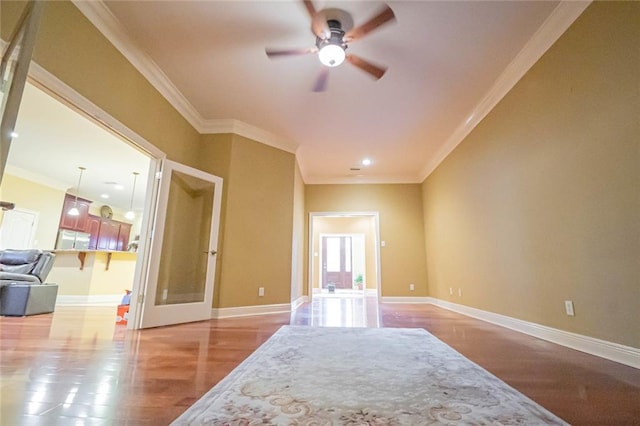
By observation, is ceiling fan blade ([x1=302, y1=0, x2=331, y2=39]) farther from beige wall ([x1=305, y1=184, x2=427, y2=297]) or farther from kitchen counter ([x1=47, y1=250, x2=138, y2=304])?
kitchen counter ([x1=47, y1=250, x2=138, y2=304])

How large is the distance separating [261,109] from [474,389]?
11.8 ft

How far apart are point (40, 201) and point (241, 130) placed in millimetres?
5519

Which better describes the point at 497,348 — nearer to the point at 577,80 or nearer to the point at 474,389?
the point at 474,389

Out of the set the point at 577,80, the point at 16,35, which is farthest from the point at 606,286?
the point at 16,35

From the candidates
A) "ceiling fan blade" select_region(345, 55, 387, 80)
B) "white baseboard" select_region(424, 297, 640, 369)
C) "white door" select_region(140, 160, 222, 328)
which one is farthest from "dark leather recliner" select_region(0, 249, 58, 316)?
"white baseboard" select_region(424, 297, 640, 369)

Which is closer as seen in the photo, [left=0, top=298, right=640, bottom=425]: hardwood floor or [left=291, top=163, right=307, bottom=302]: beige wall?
[left=0, top=298, right=640, bottom=425]: hardwood floor

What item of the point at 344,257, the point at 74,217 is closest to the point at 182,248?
the point at 74,217

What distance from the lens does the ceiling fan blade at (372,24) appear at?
1967 mm

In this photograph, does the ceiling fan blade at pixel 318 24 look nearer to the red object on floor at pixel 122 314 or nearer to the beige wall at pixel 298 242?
the beige wall at pixel 298 242

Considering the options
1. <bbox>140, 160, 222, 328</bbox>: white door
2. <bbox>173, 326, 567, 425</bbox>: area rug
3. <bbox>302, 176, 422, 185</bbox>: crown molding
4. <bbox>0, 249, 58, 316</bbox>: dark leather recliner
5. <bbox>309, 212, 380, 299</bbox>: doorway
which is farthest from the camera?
<bbox>309, 212, 380, 299</bbox>: doorway

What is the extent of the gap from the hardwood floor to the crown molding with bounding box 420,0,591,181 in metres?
2.52

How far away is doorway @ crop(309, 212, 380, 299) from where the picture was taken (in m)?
9.55

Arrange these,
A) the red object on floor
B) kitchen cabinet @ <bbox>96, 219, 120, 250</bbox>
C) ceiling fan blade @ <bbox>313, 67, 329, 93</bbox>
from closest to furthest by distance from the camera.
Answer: ceiling fan blade @ <bbox>313, 67, 329, 93</bbox>, the red object on floor, kitchen cabinet @ <bbox>96, 219, 120, 250</bbox>

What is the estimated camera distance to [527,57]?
8.69ft
